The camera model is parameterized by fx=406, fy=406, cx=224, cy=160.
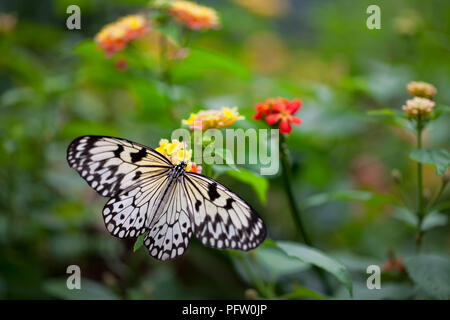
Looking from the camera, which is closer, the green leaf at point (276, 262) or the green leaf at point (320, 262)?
the green leaf at point (320, 262)

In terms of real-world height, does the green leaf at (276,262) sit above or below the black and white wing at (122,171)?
below

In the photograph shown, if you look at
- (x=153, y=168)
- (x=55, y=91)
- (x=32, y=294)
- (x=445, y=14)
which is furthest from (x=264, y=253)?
(x=445, y=14)

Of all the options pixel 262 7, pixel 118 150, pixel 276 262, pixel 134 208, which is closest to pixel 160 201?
pixel 134 208

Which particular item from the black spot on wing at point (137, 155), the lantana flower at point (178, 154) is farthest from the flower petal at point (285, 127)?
the black spot on wing at point (137, 155)

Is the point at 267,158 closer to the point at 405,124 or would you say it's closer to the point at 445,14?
the point at 405,124

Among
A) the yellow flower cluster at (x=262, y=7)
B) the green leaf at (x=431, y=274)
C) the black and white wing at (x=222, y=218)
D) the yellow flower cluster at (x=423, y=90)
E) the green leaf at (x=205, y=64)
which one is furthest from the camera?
the yellow flower cluster at (x=262, y=7)

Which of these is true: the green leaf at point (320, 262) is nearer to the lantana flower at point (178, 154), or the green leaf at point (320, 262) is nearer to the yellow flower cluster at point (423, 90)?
the lantana flower at point (178, 154)

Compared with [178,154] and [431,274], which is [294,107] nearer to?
[178,154]

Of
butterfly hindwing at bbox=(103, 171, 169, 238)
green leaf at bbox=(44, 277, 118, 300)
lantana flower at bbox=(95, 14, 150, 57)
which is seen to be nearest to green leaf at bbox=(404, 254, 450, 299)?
butterfly hindwing at bbox=(103, 171, 169, 238)
